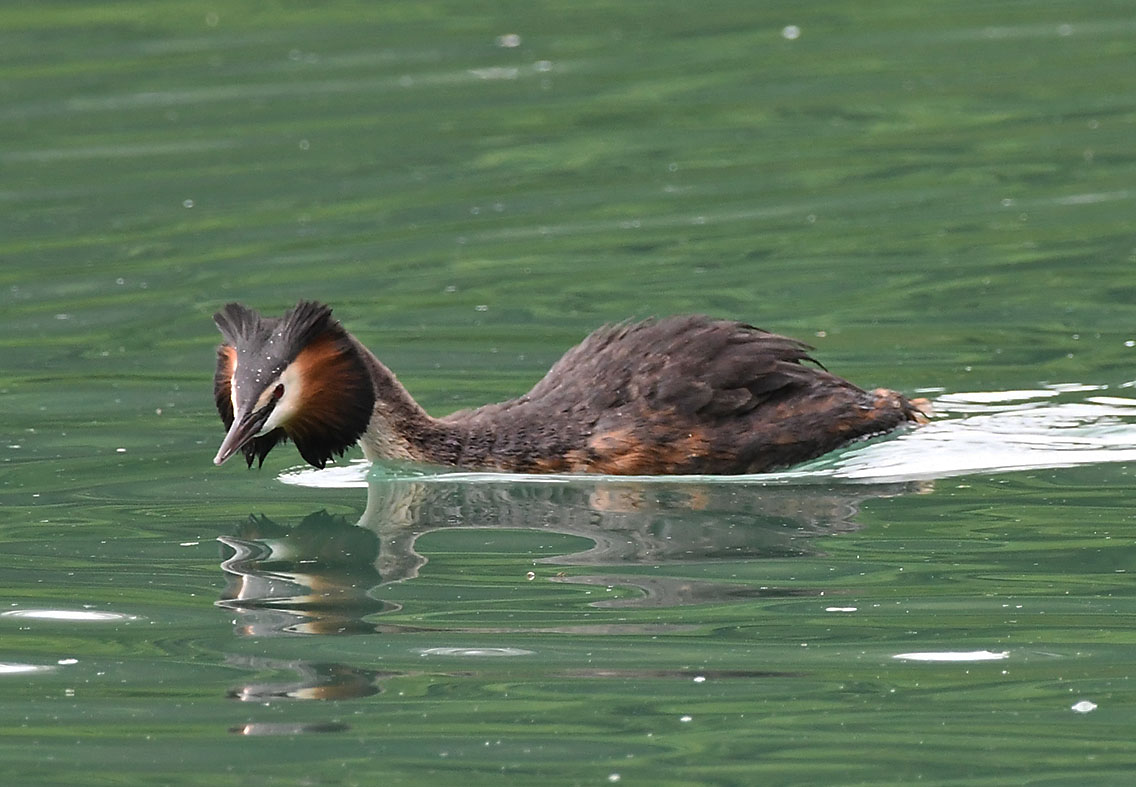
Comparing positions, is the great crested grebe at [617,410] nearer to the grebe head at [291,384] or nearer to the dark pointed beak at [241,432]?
the grebe head at [291,384]

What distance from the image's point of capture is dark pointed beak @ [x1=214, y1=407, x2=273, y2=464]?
9.18 m

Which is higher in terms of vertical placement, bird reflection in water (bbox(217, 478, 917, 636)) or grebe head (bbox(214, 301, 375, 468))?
grebe head (bbox(214, 301, 375, 468))

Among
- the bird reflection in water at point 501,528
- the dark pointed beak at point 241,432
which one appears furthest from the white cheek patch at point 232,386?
the bird reflection in water at point 501,528

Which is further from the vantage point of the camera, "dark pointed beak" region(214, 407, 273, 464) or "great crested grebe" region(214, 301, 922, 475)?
"great crested grebe" region(214, 301, 922, 475)

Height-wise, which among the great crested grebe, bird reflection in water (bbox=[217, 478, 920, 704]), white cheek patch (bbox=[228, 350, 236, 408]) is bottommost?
bird reflection in water (bbox=[217, 478, 920, 704])

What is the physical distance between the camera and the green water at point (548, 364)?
6.98 metres

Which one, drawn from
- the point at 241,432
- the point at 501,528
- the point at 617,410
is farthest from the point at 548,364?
the point at 241,432

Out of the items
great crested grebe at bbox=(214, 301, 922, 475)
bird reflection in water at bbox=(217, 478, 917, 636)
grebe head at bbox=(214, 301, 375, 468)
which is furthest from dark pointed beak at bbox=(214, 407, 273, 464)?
bird reflection in water at bbox=(217, 478, 917, 636)

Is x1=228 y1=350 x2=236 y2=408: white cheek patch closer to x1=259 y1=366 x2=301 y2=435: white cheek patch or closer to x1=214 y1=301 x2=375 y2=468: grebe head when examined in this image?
x1=214 y1=301 x2=375 y2=468: grebe head

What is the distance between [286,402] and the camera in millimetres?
9781

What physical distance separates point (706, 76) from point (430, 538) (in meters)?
9.37

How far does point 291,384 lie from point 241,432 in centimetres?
53

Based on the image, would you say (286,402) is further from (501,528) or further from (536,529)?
(536,529)

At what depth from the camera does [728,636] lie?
7.66m
